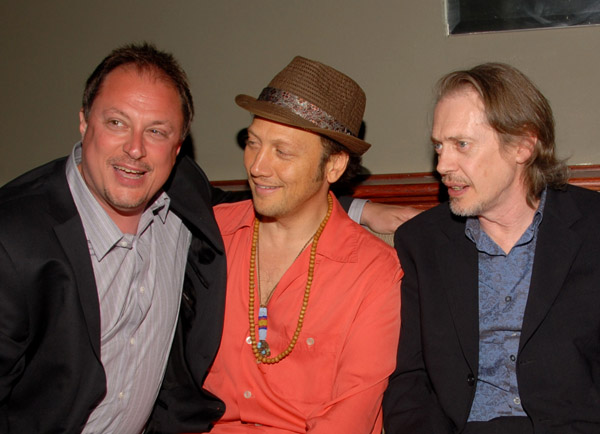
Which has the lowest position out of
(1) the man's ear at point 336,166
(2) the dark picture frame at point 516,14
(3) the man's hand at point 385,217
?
(3) the man's hand at point 385,217

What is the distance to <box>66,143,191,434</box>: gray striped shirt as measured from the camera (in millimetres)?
2057

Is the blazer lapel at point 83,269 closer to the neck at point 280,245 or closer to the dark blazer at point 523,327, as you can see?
the neck at point 280,245

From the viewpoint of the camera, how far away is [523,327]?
2041 mm

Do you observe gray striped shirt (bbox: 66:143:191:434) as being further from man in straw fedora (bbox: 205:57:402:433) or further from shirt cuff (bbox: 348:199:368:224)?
shirt cuff (bbox: 348:199:368:224)

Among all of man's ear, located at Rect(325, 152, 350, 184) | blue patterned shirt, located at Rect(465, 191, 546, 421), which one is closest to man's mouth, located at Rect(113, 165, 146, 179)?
man's ear, located at Rect(325, 152, 350, 184)

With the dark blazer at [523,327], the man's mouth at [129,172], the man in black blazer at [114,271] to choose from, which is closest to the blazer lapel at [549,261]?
the dark blazer at [523,327]

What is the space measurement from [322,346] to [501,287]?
67 centimetres

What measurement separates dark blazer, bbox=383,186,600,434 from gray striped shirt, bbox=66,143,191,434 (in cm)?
86

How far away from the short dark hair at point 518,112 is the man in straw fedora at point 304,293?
0.44 meters

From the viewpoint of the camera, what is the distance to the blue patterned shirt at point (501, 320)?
2121 mm

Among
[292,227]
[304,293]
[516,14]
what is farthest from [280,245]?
[516,14]

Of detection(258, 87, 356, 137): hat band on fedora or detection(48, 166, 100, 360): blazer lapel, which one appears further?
detection(258, 87, 356, 137): hat band on fedora

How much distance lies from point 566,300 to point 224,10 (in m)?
2.07

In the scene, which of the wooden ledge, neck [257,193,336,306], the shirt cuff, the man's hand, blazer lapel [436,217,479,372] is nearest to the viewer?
blazer lapel [436,217,479,372]
